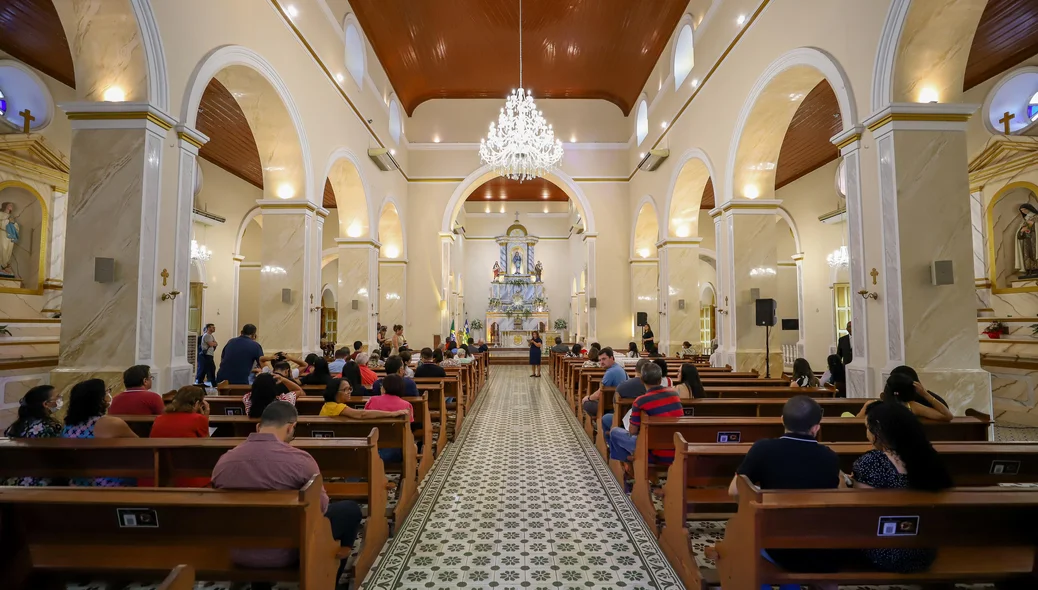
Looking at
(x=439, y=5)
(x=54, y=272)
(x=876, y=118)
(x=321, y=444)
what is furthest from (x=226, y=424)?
(x=439, y=5)

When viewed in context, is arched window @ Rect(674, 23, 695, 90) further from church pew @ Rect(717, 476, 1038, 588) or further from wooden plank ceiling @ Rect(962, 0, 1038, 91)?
church pew @ Rect(717, 476, 1038, 588)

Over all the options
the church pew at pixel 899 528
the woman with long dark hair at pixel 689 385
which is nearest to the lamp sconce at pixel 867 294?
the woman with long dark hair at pixel 689 385

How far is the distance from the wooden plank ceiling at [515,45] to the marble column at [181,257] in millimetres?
6308

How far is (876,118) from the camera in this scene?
4945mm

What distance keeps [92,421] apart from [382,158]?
9287mm

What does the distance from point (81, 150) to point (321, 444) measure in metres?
3.95

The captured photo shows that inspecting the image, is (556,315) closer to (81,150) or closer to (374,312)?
(374,312)

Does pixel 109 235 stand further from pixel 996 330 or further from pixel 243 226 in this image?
pixel 996 330

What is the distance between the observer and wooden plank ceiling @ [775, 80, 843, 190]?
31.3ft

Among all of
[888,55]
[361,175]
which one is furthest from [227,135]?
[888,55]

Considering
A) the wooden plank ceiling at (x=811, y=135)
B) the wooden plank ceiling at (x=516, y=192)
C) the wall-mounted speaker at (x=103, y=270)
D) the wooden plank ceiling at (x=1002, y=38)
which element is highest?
the wooden plank ceiling at (x=516, y=192)

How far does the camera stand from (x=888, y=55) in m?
4.82

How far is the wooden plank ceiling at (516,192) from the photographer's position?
1931cm

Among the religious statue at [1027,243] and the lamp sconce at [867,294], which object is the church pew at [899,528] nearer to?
the lamp sconce at [867,294]
